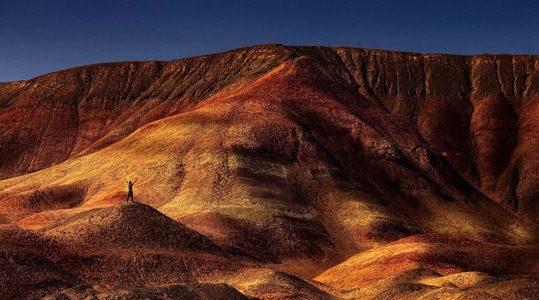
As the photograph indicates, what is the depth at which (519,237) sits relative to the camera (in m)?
87.2

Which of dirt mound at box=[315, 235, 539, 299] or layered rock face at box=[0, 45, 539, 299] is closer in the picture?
dirt mound at box=[315, 235, 539, 299]

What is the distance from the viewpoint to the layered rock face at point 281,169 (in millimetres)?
52250

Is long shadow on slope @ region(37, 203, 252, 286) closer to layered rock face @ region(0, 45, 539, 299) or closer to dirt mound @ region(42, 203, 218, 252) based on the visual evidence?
dirt mound @ region(42, 203, 218, 252)

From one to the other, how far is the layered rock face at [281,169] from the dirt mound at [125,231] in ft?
0.63

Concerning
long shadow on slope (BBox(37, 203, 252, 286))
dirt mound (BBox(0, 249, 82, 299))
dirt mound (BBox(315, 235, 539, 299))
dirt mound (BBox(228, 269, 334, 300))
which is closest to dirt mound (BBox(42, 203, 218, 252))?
long shadow on slope (BBox(37, 203, 252, 286))

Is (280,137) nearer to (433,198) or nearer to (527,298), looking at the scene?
(433,198)

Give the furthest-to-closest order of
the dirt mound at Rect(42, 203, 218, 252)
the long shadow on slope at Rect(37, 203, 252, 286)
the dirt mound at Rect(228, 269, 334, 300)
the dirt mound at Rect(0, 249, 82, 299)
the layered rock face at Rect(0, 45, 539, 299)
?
the layered rock face at Rect(0, 45, 539, 299)
the dirt mound at Rect(42, 203, 218, 252)
the long shadow on slope at Rect(37, 203, 252, 286)
the dirt mound at Rect(228, 269, 334, 300)
the dirt mound at Rect(0, 249, 82, 299)

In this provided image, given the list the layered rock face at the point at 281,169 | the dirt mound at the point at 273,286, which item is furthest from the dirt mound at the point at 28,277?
the dirt mound at the point at 273,286

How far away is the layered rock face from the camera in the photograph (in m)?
52.2

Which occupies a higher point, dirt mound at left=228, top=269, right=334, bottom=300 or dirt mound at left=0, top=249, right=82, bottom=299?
dirt mound at left=0, top=249, right=82, bottom=299

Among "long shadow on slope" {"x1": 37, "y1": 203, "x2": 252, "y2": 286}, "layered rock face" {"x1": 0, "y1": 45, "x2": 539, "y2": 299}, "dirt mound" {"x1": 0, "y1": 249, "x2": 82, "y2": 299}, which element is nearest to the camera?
"dirt mound" {"x1": 0, "y1": 249, "x2": 82, "y2": 299}

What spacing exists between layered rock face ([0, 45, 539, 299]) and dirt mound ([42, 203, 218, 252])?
0.19m

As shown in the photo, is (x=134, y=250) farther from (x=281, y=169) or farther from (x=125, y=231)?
(x=281, y=169)

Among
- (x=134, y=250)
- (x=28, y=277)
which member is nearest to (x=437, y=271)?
(x=134, y=250)
